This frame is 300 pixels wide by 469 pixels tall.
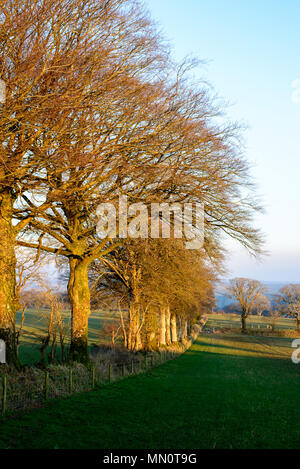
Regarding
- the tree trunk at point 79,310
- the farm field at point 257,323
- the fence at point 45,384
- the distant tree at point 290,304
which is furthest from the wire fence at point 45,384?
the farm field at point 257,323

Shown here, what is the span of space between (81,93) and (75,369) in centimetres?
970

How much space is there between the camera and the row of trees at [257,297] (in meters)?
74.5

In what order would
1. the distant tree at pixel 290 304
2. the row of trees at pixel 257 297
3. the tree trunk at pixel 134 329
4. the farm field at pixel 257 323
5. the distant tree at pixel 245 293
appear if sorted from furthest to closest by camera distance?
the farm field at pixel 257 323, the distant tree at pixel 245 293, the row of trees at pixel 257 297, the distant tree at pixel 290 304, the tree trunk at pixel 134 329

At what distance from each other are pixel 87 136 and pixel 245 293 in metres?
79.3

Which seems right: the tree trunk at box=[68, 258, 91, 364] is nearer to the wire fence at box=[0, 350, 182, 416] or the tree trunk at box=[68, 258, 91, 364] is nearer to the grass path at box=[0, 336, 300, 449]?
the wire fence at box=[0, 350, 182, 416]

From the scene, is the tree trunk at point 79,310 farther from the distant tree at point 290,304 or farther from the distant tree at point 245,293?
the distant tree at point 245,293

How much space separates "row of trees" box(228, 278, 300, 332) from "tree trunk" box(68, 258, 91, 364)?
6412 centimetres

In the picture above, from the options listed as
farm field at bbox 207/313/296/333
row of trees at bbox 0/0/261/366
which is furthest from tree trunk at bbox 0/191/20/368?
farm field at bbox 207/313/296/333

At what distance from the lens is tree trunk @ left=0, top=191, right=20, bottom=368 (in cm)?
1245

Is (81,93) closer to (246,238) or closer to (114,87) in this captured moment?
(114,87)

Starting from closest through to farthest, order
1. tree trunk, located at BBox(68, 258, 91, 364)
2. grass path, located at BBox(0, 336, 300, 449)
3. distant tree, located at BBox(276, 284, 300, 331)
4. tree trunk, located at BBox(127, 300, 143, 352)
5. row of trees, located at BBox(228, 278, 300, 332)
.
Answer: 1. grass path, located at BBox(0, 336, 300, 449)
2. tree trunk, located at BBox(68, 258, 91, 364)
3. tree trunk, located at BBox(127, 300, 143, 352)
4. distant tree, located at BBox(276, 284, 300, 331)
5. row of trees, located at BBox(228, 278, 300, 332)

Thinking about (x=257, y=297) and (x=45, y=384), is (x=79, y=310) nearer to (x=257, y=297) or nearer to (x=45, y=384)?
(x=45, y=384)

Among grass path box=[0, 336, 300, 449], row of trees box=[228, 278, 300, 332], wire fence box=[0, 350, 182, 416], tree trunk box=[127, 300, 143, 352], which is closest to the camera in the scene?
grass path box=[0, 336, 300, 449]
